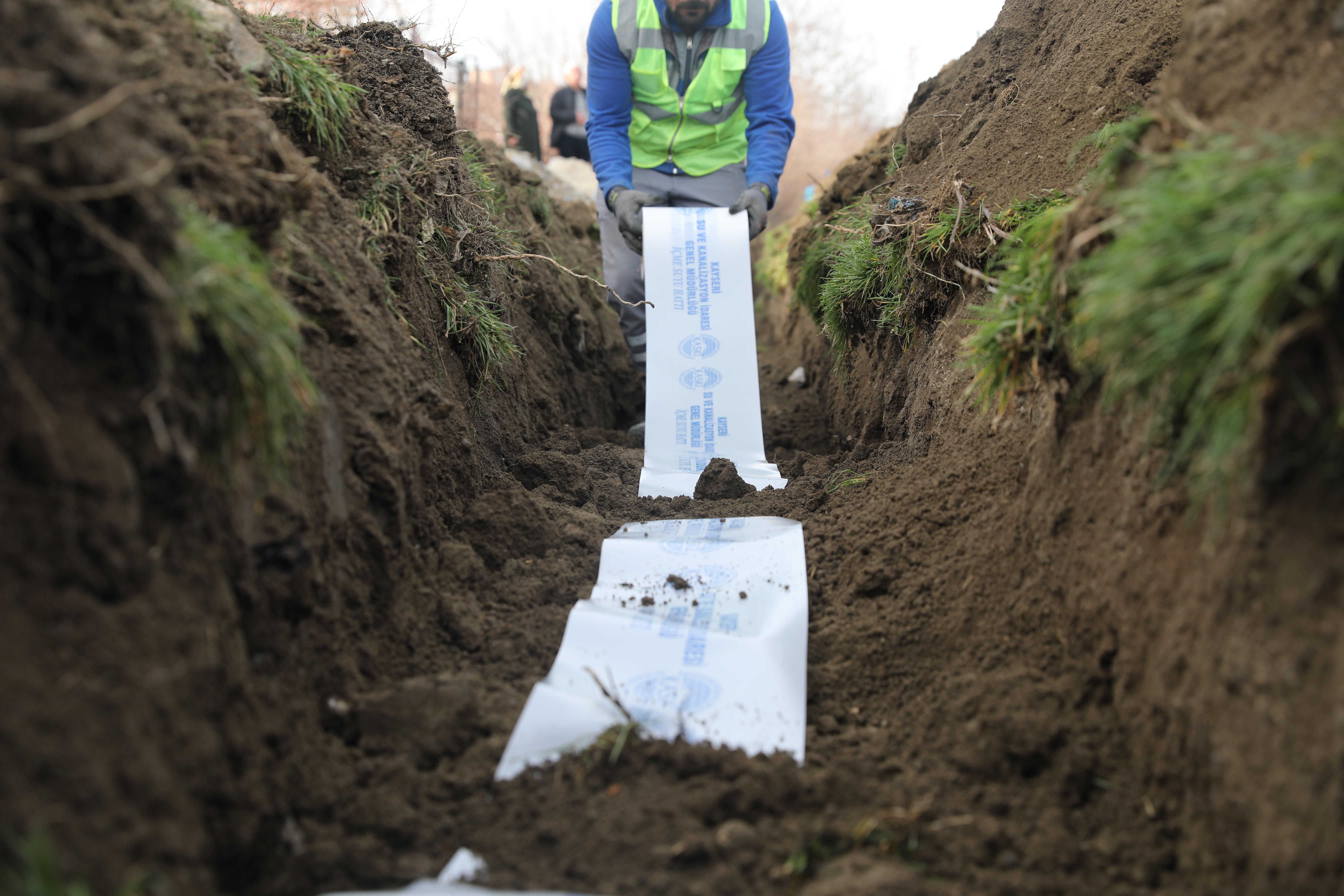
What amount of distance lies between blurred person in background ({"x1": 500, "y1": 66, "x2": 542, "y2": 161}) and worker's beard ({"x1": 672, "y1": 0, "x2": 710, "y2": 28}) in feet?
19.0

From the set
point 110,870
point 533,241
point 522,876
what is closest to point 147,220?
point 110,870

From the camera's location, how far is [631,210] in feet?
14.9

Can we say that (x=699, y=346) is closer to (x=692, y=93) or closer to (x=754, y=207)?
(x=754, y=207)

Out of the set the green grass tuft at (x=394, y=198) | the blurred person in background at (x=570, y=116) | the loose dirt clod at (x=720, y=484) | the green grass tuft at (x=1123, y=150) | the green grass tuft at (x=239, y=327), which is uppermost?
the blurred person in background at (x=570, y=116)

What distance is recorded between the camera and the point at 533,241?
5.29 m

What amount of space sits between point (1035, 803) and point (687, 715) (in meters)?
0.78

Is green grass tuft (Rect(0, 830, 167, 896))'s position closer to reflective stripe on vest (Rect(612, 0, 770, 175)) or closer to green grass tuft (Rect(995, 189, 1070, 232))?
green grass tuft (Rect(995, 189, 1070, 232))

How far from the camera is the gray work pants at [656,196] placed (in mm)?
4875

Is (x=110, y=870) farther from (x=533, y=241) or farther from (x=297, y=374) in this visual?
(x=533, y=241)

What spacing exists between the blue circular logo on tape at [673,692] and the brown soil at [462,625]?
22 centimetres

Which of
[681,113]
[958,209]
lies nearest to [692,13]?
[681,113]

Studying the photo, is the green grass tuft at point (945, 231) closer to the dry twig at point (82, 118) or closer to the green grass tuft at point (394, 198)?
the green grass tuft at point (394, 198)

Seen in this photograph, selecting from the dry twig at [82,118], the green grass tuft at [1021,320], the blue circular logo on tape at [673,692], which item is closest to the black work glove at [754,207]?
the green grass tuft at [1021,320]

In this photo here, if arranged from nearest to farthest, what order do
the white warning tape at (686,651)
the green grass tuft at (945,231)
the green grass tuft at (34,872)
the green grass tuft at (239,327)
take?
1. the green grass tuft at (34,872)
2. the green grass tuft at (239,327)
3. the white warning tape at (686,651)
4. the green grass tuft at (945,231)
